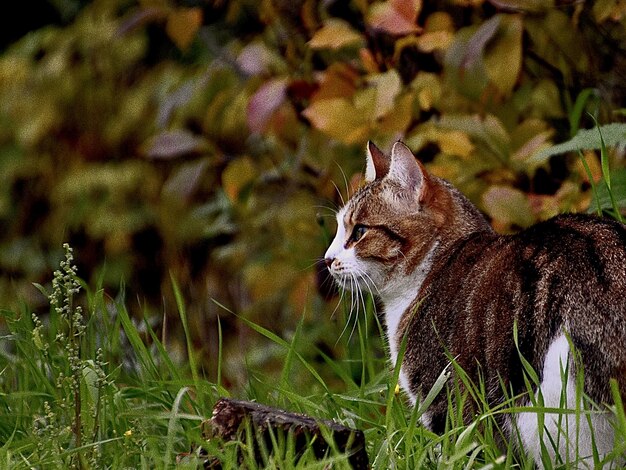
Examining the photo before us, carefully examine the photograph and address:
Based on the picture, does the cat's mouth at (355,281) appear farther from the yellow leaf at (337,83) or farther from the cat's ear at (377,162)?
the yellow leaf at (337,83)

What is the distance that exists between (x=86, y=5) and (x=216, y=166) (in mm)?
2595

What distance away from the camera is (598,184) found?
3.30 metres

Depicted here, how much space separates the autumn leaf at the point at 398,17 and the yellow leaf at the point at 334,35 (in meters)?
0.11

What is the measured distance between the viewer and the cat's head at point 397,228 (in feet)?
10.4

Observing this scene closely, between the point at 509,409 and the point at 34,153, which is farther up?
the point at 509,409

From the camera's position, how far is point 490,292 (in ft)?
8.86

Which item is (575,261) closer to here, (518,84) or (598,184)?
(598,184)

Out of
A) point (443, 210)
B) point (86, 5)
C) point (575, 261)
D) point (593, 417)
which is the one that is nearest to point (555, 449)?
point (593, 417)

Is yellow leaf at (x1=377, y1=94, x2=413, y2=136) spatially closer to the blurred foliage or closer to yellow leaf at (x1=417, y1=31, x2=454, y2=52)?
the blurred foliage

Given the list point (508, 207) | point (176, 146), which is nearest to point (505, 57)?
point (508, 207)

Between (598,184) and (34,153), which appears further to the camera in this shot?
(34,153)

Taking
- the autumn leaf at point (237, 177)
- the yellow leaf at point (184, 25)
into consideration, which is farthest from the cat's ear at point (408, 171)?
the yellow leaf at point (184, 25)

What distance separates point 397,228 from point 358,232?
13 centimetres

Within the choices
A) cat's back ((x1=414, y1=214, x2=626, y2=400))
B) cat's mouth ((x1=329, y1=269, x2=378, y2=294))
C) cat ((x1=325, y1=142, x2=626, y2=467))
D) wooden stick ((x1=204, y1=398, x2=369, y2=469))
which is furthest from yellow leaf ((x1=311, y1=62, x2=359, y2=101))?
wooden stick ((x1=204, y1=398, x2=369, y2=469))
